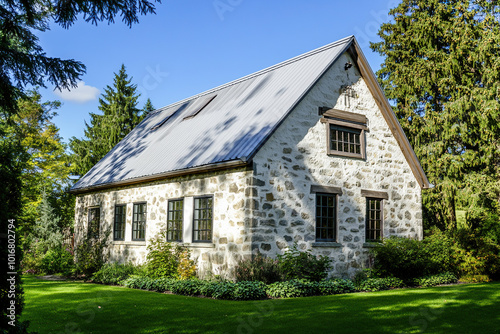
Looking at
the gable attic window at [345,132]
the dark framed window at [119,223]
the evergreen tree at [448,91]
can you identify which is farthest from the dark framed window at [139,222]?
the evergreen tree at [448,91]

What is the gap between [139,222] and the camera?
16.0 m

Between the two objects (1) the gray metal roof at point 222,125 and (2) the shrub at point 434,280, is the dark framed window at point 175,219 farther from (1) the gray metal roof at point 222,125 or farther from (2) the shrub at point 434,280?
(2) the shrub at point 434,280

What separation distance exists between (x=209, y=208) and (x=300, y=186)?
2591 millimetres

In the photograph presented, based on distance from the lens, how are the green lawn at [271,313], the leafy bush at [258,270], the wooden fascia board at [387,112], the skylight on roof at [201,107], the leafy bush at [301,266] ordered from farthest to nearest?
the skylight on roof at [201,107]
the wooden fascia board at [387,112]
the leafy bush at [301,266]
the leafy bush at [258,270]
the green lawn at [271,313]

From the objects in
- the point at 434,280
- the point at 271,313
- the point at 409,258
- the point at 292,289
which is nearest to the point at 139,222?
the point at 292,289

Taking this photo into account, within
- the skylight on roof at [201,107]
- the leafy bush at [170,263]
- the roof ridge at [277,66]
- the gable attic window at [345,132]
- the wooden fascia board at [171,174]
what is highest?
the roof ridge at [277,66]

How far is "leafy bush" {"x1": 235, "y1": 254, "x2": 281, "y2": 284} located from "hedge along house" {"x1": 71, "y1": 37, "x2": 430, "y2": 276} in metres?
0.25

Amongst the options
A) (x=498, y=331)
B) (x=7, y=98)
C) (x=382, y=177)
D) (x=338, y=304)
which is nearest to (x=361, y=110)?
(x=382, y=177)

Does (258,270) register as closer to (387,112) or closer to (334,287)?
(334,287)

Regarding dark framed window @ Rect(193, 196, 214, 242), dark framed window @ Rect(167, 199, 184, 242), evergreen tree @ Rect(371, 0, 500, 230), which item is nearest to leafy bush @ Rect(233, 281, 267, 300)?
dark framed window @ Rect(193, 196, 214, 242)

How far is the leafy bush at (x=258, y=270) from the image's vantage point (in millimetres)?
11102

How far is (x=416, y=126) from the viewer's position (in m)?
21.7

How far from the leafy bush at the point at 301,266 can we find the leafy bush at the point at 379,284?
150 centimetres

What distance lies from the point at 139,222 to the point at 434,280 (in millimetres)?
9627
